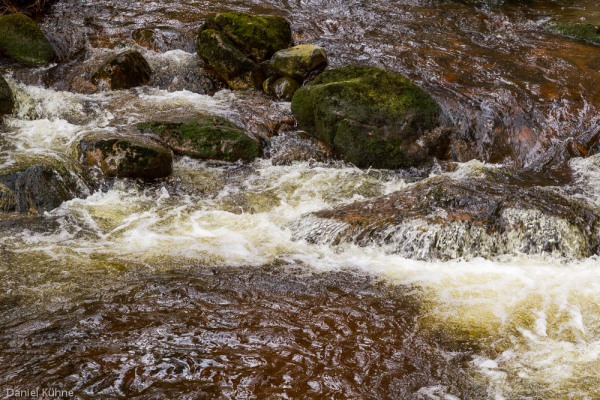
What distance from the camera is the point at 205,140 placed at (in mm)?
7457

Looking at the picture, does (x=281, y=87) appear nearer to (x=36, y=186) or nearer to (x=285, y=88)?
(x=285, y=88)

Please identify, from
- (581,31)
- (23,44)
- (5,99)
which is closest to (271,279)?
(5,99)

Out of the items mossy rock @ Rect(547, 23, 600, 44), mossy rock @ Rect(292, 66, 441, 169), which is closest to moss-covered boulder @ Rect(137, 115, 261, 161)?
mossy rock @ Rect(292, 66, 441, 169)

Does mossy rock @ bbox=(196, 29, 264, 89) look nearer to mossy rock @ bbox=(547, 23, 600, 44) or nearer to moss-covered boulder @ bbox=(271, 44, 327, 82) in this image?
moss-covered boulder @ bbox=(271, 44, 327, 82)

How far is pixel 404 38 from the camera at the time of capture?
10.8m

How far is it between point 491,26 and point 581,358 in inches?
368

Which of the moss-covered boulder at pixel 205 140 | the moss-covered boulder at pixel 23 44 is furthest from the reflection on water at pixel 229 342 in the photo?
the moss-covered boulder at pixel 23 44

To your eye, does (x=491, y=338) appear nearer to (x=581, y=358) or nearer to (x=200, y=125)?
(x=581, y=358)

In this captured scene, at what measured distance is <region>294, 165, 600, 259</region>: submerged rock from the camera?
210 inches

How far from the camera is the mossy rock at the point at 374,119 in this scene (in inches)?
291

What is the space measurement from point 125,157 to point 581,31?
30.8 feet

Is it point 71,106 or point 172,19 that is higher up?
point 172,19

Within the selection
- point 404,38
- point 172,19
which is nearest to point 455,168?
point 404,38

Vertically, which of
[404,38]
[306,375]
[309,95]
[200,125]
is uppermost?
[404,38]
